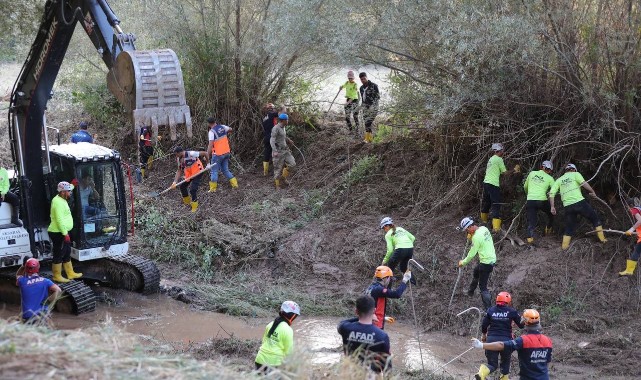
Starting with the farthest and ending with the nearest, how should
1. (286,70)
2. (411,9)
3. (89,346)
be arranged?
1. (286,70)
2. (411,9)
3. (89,346)

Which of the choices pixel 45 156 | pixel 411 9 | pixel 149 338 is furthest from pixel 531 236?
pixel 45 156

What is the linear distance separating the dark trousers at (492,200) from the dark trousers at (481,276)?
1.89 m

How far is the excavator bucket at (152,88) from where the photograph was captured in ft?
37.2

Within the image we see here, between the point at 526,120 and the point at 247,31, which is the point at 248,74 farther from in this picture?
the point at 526,120

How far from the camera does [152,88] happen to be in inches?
449

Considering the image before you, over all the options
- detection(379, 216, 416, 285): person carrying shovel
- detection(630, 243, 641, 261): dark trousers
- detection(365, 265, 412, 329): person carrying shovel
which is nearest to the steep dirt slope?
detection(630, 243, 641, 261): dark trousers

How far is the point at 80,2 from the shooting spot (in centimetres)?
1282

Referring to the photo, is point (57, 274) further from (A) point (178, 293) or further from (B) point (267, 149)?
(B) point (267, 149)

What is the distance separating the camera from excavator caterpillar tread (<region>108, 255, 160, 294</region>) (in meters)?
15.0

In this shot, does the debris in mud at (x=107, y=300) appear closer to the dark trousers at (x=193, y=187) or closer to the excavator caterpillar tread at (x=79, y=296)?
the excavator caterpillar tread at (x=79, y=296)

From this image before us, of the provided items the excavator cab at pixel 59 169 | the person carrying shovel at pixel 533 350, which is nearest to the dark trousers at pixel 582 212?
the person carrying shovel at pixel 533 350

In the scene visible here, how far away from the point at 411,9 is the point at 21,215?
26.0ft

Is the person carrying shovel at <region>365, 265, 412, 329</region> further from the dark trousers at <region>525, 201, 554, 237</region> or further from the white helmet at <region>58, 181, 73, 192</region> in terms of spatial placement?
the white helmet at <region>58, 181, 73, 192</region>

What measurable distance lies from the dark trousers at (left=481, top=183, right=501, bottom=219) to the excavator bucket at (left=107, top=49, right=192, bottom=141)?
6.64 meters
